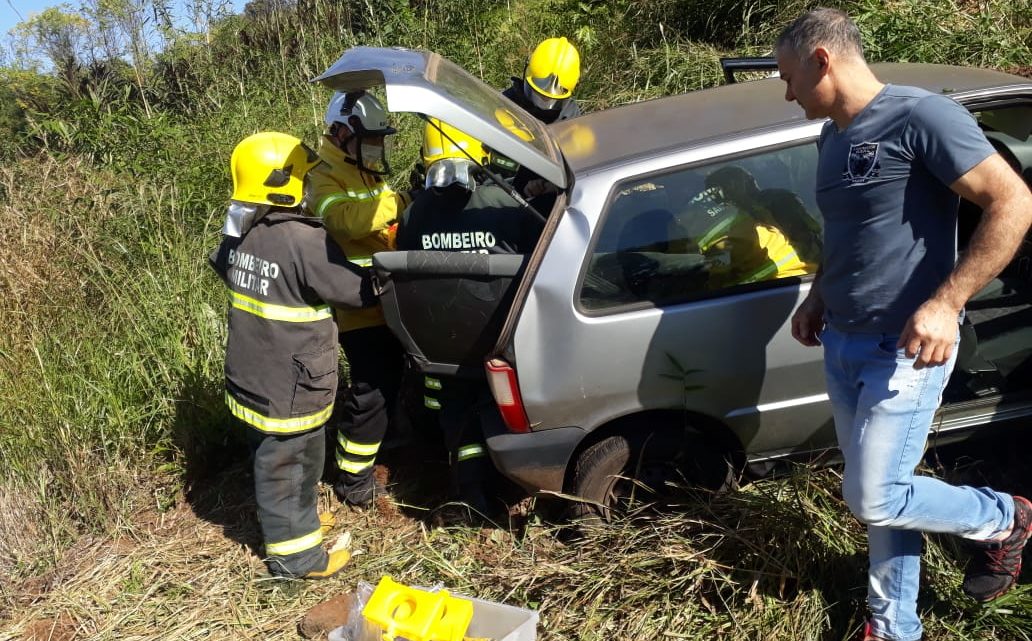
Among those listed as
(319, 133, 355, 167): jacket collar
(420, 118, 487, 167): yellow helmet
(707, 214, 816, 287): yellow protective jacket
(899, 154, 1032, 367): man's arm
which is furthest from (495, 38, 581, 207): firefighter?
(899, 154, 1032, 367): man's arm

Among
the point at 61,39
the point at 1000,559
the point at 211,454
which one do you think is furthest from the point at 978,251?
the point at 61,39

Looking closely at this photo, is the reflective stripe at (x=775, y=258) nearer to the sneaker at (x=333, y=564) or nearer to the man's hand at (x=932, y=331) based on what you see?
the man's hand at (x=932, y=331)

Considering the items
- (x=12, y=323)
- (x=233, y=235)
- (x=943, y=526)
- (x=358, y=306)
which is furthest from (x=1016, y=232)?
(x=12, y=323)

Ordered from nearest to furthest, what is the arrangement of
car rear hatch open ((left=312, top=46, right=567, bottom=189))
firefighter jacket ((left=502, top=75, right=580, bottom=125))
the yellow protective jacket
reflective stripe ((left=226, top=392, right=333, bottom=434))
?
1. car rear hatch open ((left=312, top=46, right=567, bottom=189))
2. the yellow protective jacket
3. reflective stripe ((left=226, top=392, right=333, bottom=434))
4. firefighter jacket ((left=502, top=75, right=580, bottom=125))

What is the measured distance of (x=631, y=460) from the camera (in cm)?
315

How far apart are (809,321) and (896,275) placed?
48cm

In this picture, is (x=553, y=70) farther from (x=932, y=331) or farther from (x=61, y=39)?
(x=61, y=39)

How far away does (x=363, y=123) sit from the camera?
3578 mm

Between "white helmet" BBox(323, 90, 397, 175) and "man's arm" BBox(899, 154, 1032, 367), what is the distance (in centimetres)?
232

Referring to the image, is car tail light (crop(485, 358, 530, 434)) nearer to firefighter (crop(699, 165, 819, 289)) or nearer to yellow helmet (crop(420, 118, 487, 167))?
firefighter (crop(699, 165, 819, 289))

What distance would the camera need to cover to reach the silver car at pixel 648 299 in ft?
9.45

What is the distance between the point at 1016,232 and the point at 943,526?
2.98 ft

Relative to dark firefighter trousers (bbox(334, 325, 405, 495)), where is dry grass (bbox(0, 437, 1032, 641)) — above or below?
below

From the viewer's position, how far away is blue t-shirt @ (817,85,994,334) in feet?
6.72
